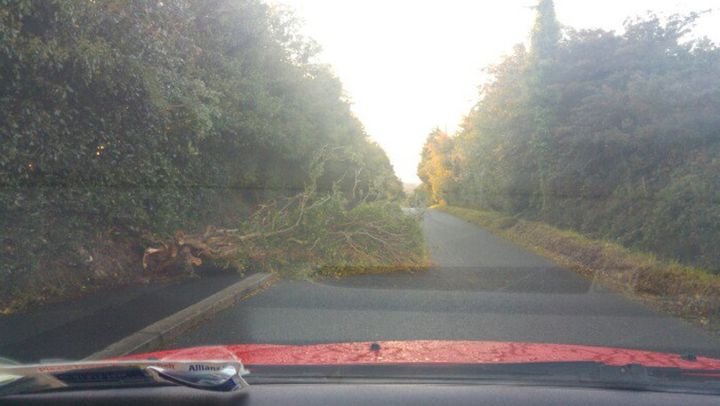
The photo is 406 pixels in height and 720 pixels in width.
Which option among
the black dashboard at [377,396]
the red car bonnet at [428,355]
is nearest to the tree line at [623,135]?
the red car bonnet at [428,355]

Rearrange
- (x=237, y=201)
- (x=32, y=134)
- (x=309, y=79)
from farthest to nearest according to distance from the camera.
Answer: (x=309, y=79) → (x=237, y=201) → (x=32, y=134)

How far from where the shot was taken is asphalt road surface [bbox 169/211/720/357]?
7.01m

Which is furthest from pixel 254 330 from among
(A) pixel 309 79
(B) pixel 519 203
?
(B) pixel 519 203

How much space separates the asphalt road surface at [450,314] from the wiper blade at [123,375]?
3532 millimetres

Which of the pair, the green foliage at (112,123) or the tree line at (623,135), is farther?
the tree line at (623,135)

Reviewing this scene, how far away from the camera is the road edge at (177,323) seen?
6.22 m

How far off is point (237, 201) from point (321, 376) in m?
12.7

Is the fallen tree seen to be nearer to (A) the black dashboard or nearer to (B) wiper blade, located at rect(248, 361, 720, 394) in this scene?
(B) wiper blade, located at rect(248, 361, 720, 394)

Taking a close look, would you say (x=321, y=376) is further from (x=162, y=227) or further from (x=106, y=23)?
(x=162, y=227)

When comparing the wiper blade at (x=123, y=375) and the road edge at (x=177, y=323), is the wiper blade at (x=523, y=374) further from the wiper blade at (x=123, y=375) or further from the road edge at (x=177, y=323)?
the road edge at (x=177, y=323)

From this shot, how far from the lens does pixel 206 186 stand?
519 inches

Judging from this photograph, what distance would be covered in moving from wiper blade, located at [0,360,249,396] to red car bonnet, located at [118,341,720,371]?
252 millimetres

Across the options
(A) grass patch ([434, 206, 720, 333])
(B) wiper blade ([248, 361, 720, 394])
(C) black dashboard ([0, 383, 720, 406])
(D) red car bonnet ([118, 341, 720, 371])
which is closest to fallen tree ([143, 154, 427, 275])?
(A) grass patch ([434, 206, 720, 333])

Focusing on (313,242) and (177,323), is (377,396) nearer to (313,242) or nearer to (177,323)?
(177,323)
